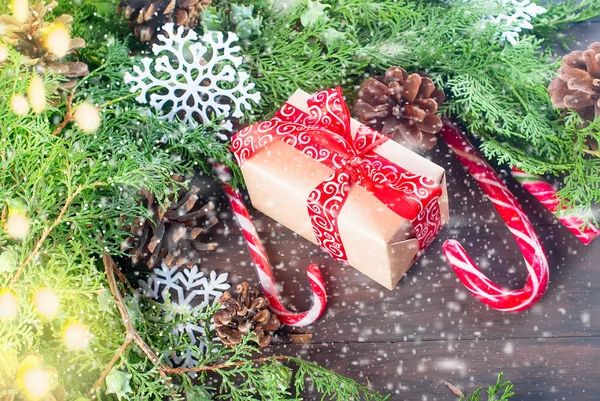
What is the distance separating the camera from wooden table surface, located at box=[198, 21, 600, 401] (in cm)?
150

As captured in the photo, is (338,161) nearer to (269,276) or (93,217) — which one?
(269,276)

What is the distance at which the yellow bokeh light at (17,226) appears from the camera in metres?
1.21

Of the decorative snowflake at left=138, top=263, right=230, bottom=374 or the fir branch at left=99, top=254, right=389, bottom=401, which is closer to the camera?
the fir branch at left=99, top=254, right=389, bottom=401

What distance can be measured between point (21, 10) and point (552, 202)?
122 cm

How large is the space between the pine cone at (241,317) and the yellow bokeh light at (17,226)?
17.4 inches

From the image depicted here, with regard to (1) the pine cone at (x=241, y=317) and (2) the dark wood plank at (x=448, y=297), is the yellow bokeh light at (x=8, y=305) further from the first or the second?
(2) the dark wood plank at (x=448, y=297)

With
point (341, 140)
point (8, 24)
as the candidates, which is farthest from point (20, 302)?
point (341, 140)

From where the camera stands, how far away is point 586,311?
1515 mm

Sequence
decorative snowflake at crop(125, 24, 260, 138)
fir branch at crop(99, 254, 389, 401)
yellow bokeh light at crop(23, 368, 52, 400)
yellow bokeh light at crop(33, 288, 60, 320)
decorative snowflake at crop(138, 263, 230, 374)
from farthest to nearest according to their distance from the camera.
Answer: decorative snowflake at crop(138, 263, 230, 374) < decorative snowflake at crop(125, 24, 260, 138) < fir branch at crop(99, 254, 389, 401) < yellow bokeh light at crop(33, 288, 60, 320) < yellow bokeh light at crop(23, 368, 52, 400)

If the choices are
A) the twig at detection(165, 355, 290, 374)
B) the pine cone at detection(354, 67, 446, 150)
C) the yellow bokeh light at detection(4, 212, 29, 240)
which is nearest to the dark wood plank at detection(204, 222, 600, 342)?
the twig at detection(165, 355, 290, 374)

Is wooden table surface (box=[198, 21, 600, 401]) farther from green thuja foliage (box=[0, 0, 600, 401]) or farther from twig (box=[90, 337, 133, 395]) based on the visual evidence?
twig (box=[90, 337, 133, 395])

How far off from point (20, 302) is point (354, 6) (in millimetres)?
983

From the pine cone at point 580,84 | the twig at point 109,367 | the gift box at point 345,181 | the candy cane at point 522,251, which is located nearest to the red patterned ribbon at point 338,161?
the gift box at point 345,181

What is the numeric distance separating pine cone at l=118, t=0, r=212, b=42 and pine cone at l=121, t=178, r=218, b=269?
1.17 feet
